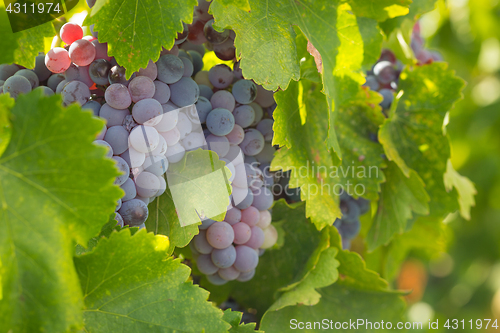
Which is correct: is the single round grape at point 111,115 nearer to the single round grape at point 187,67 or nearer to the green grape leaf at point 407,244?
the single round grape at point 187,67

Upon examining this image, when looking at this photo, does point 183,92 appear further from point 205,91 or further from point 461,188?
point 461,188

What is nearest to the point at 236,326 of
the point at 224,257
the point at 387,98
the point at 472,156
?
the point at 224,257

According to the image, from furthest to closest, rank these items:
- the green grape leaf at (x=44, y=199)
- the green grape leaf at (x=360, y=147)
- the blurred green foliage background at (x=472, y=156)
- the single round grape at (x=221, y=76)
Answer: the blurred green foliage background at (x=472, y=156) → the green grape leaf at (x=360, y=147) → the single round grape at (x=221, y=76) → the green grape leaf at (x=44, y=199)

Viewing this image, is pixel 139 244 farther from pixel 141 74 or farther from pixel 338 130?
pixel 338 130

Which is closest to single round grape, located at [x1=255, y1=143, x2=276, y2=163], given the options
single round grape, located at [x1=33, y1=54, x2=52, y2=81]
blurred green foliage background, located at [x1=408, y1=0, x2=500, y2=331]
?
single round grape, located at [x1=33, y1=54, x2=52, y2=81]

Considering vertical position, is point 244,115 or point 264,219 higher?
point 244,115

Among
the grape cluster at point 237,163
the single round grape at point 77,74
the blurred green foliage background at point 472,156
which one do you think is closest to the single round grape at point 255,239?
the grape cluster at point 237,163

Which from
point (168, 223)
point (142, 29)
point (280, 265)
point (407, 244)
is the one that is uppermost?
point (142, 29)
